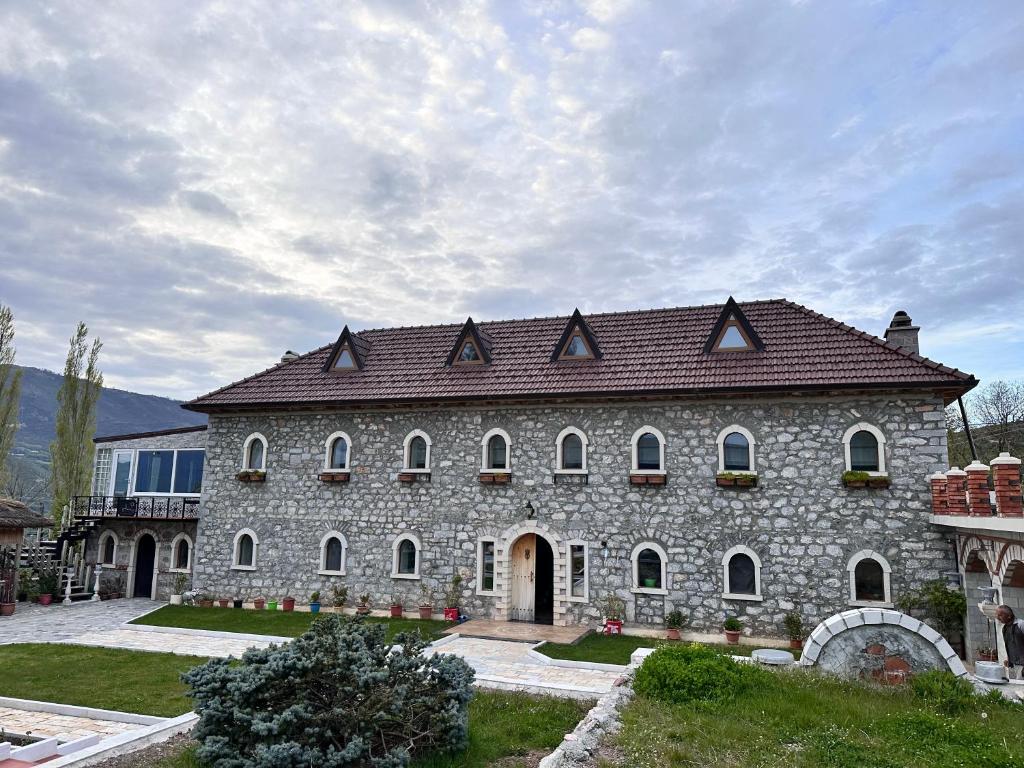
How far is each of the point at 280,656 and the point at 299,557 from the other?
12920mm

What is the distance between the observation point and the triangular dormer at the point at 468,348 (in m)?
19.1

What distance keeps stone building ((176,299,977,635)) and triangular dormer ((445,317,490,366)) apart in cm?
7

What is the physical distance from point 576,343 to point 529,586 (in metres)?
6.65

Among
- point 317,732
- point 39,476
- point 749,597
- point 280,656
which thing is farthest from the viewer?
point 39,476

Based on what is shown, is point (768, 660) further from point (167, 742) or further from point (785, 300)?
point (785, 300)

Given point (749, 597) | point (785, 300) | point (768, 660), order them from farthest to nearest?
point (785, 300)
point (749, 597)
point (768, 660)

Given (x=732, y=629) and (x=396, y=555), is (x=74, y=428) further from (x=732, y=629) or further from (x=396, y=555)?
(x=732, y=629)

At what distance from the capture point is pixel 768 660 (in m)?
9.66

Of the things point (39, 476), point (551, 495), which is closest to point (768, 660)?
point (551, 495)

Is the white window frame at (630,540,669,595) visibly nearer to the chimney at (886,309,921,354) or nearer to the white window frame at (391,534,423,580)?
the white window frame at (391,534,423,580)

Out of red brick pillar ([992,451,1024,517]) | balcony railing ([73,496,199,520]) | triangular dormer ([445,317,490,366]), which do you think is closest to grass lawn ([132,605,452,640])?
balcony railing ([73,496,199,520])

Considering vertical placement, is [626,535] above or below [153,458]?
below

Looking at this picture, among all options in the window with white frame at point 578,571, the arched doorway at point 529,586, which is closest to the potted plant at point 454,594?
the arched doorway at point 529,586

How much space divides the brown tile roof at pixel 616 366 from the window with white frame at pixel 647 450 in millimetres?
1071
